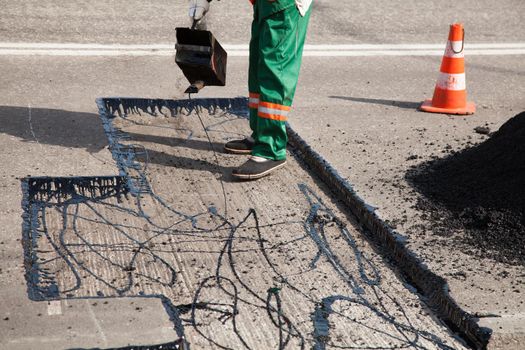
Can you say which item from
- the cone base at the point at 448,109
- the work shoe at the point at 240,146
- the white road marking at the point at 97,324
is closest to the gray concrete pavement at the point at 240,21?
the cone base at the point at 448,109

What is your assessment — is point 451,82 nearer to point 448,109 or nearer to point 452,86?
point 452,86

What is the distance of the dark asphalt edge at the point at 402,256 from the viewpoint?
145 inches

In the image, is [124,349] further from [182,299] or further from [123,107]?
[123,107]

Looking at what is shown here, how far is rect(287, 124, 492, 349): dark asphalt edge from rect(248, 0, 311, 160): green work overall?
0.33m

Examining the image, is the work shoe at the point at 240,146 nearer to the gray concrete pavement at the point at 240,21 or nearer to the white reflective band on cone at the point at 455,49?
the white reflective band on cone at the point at 455,49

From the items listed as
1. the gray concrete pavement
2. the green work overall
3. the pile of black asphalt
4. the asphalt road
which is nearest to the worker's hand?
the green work overall

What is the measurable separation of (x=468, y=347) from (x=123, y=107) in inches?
138

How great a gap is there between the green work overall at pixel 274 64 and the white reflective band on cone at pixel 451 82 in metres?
1.77

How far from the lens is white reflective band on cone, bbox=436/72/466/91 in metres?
6.59

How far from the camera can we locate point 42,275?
3.90 meters

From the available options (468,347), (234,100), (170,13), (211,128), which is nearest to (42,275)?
(468,347)

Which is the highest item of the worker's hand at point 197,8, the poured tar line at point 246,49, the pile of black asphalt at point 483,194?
the worker's hand at point 197,8

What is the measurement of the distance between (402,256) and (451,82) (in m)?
2.68

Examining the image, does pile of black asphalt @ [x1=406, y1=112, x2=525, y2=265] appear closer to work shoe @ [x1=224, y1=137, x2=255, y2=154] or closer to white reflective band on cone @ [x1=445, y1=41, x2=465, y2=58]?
work shoe @ [x1=224, y1=137, x2=255, y2=154]
